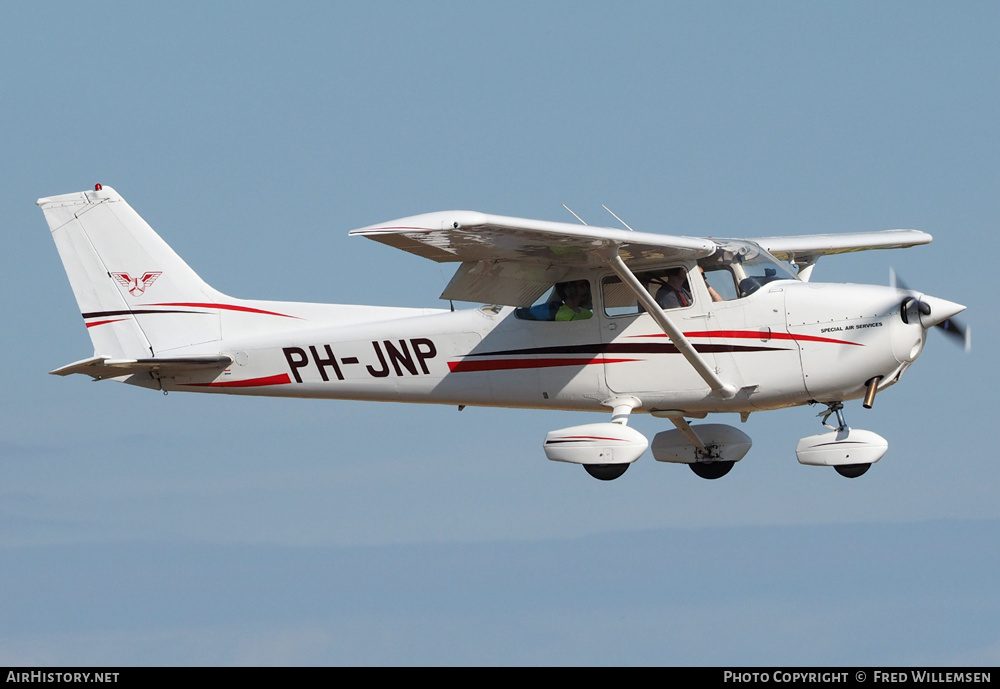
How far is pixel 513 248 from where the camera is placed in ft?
46.3

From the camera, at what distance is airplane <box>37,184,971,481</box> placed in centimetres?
1419

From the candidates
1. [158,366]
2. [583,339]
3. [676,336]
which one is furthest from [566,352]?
[158,366]

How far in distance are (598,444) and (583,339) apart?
1181 mm

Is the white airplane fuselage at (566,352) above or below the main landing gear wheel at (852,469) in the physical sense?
above

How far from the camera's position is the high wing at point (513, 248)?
40.9ft

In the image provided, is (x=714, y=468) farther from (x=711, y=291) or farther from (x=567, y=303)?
(x=567, y=303)

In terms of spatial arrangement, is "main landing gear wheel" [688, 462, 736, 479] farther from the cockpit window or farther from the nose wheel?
the cockpit window

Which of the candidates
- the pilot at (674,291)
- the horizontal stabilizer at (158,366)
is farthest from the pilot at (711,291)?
the horizontal stabilizer at (158,366)

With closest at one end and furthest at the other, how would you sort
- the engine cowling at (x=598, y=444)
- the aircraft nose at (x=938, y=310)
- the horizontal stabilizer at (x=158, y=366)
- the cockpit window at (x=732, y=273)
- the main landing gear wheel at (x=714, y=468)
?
the aircraft nose at (x=938, y=310)
the engine cowling at (x=598, y=444)
the cockpit window at (x=732, y=273)
the main landing gear wheel at (x=714, y=468)
the horizontal stabilizer at (x=158, y=366)

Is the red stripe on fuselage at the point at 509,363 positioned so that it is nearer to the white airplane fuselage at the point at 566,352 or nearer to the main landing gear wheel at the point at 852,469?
the white airplane fuselage at the point at 566,352

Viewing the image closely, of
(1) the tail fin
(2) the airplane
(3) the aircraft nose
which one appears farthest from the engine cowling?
(1) the tail fin

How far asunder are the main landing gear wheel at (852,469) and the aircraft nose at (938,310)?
5.49 ft

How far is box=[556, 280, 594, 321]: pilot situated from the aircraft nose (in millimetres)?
3356

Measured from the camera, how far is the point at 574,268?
15.0 m
